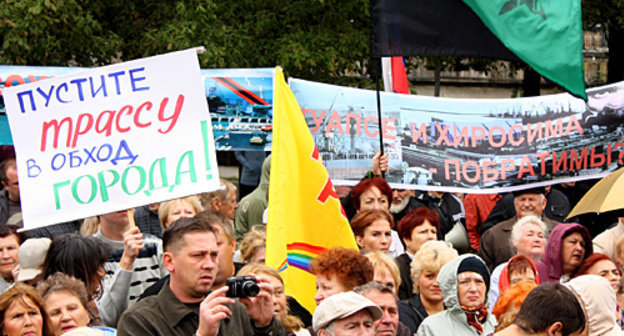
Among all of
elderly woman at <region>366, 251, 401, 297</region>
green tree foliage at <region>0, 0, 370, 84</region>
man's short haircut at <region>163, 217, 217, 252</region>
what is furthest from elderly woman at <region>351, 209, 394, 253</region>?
green tree foliage at <region>0, 0, 370, 84</region>

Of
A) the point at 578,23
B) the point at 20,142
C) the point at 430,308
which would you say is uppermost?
the point at 578,23

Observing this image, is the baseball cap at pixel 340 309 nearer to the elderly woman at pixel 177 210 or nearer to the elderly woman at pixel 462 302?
the elderly woman at pixel 462 302

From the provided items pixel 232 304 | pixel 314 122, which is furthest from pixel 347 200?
pixel 232 304

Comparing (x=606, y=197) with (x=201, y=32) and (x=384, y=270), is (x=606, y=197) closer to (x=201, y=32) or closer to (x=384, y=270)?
(x=384, y=270)

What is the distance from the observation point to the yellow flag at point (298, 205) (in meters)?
7.37

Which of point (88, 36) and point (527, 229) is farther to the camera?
point (88, 36)

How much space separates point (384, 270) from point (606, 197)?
7.07 ft

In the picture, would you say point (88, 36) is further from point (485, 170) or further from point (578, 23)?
point (578, 23)

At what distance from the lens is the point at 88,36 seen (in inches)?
575

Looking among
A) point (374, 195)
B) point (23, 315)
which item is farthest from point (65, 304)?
point (374, 195)

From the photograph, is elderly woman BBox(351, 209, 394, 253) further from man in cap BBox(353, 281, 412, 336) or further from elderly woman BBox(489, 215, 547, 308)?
man in cap BBox(353, 281, 412, 336)

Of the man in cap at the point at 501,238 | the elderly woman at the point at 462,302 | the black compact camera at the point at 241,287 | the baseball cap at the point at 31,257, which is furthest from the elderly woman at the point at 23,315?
the man in cap at the point at 501,238

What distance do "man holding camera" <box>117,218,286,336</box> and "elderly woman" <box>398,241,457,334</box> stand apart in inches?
86.3

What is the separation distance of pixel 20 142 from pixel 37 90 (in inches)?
13.6
